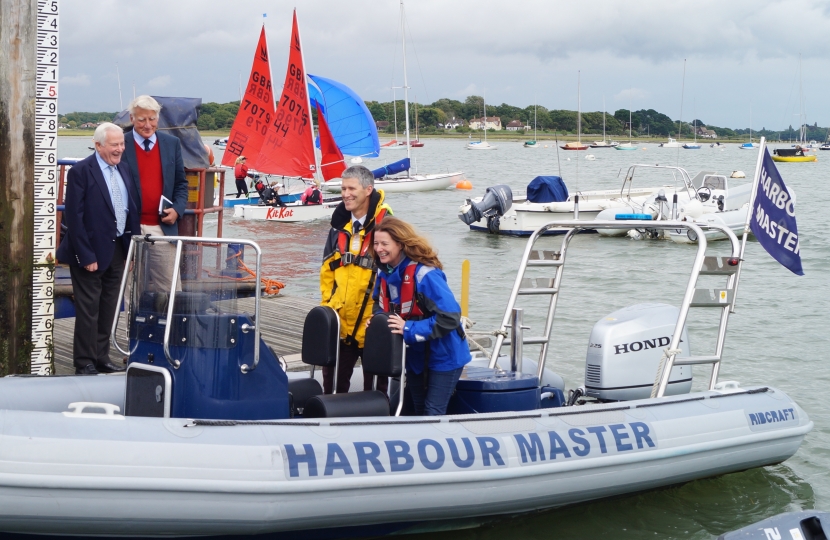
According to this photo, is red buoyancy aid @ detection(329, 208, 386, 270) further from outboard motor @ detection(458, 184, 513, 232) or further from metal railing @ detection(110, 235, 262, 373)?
outboard motor @ detection(458, 184, 513, 232)

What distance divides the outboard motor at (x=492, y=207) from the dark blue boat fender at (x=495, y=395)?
1593 cm

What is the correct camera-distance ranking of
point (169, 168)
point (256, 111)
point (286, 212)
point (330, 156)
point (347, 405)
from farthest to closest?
point (330, 156), point (256, 111), point (286, 212), point (169, 168), point (347, 405)

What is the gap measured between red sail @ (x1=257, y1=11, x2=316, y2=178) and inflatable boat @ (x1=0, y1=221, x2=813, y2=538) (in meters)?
18.1

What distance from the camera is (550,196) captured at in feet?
69.7

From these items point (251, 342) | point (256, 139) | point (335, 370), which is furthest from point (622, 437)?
point (256, 139)

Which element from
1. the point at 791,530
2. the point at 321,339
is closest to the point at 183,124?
the point at 321,339

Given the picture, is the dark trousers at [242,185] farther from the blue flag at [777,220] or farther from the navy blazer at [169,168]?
the blue flag at [777,220]

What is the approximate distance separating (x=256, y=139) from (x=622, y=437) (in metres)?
19.6

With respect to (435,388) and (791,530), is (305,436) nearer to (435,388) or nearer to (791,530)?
(435,388)

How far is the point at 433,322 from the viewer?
176 inches

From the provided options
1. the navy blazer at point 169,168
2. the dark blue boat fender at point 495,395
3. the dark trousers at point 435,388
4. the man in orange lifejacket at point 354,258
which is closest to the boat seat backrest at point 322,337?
the man in orange lifejacket at point 354,258

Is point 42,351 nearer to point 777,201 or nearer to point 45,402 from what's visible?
point 45,402

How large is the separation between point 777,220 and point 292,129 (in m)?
18.2

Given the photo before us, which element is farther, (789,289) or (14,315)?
(789,289)
